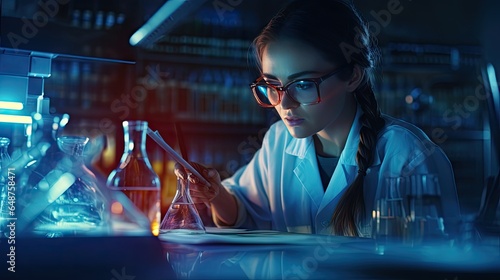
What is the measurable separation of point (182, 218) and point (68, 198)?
8.8 inches

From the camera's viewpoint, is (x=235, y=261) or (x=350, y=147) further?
(x=350, y=147)

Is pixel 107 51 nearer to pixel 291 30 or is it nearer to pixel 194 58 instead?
pixel 291 30

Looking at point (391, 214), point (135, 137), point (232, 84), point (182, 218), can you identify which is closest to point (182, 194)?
point (182, 218)

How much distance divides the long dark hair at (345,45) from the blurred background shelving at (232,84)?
109 centimetres

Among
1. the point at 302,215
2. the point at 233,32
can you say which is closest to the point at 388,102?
the point at 233,32

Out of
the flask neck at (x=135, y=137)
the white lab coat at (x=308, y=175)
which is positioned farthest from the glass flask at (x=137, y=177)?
the white lab coat at (x=308, y=175)

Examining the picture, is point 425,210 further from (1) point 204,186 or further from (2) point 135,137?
(1) point 204,186

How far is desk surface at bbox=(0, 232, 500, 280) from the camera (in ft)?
2.10

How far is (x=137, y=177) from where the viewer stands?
1.16m

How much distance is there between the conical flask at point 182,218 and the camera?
1115mm

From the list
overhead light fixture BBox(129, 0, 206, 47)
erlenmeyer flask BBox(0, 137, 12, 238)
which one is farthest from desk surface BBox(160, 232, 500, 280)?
overhead light fixture BBox(129, 0, 206, 47)

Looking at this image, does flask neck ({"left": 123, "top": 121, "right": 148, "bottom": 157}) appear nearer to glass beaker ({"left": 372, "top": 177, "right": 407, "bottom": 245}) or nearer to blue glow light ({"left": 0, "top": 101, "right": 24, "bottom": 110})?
blue glow light ({"left": 0, "top": 101, "right": 24, "bottom": 110})

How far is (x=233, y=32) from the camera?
3.34 m

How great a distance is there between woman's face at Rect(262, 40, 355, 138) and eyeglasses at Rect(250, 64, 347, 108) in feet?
0.05
